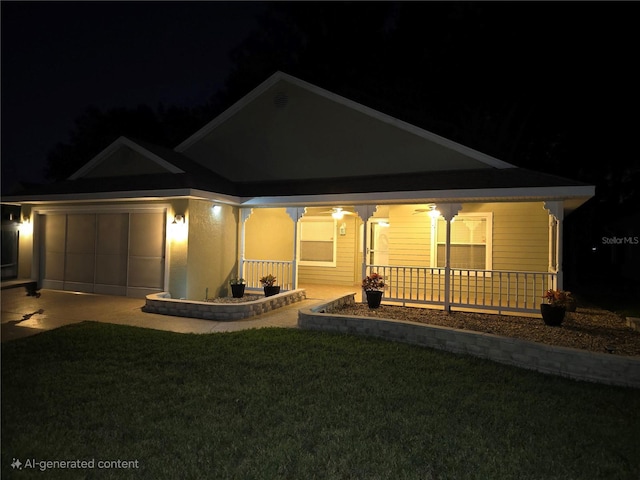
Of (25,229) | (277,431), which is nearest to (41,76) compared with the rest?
(25,229)

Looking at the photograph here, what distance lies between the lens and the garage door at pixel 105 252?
10.5 m

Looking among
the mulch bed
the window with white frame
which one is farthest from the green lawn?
the window with white frame

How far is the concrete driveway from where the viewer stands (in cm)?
752

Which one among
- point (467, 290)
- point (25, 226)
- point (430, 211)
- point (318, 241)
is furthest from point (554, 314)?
point (25, 226)

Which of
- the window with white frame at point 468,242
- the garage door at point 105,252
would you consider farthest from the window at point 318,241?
the garage door at point 105,252

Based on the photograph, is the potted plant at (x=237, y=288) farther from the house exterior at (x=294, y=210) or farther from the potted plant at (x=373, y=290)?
the potted plant at (x=373, y=290)

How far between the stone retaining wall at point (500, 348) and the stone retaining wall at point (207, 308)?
4.56 ft

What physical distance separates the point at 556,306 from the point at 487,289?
9.72 ft

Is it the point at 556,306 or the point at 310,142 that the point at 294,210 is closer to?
the point at 310,142

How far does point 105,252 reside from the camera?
11180 mm

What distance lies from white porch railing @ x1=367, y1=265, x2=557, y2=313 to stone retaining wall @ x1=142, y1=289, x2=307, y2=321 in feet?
9.75

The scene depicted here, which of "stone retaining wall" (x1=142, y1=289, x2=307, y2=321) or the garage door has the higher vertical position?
the garage door

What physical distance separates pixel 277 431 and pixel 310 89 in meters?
10.5

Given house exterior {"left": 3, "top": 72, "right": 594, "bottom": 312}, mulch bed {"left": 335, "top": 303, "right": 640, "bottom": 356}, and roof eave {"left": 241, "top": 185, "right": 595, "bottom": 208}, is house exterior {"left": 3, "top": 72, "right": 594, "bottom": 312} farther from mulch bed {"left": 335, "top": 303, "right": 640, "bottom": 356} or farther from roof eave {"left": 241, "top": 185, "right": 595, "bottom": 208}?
mulch bed {"left": 335, "top": 303, "right": 640, "bottom": 356}
